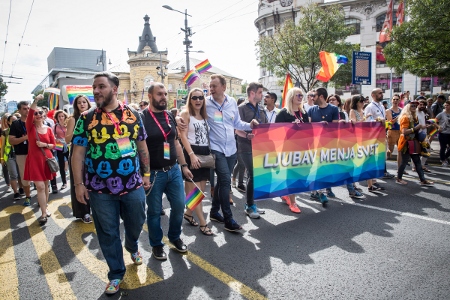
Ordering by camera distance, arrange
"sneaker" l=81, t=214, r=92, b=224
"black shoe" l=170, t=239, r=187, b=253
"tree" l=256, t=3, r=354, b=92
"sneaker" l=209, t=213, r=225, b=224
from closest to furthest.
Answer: "black shoe" l=170, t=239, r=187, b=253 < "sneaker" l=209, t=213, r=225, b=224 < "sneaker" l=81, t=214, r=92, b=224 < "tree" l=256, t=3, r=354, b=92

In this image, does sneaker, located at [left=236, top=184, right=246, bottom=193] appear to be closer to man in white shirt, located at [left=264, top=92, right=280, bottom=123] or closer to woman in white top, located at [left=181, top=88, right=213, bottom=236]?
man in white shirt, located at [left=264, top=92, right=280, bottom=123]

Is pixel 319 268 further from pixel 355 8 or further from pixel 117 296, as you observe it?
pixel 355 8

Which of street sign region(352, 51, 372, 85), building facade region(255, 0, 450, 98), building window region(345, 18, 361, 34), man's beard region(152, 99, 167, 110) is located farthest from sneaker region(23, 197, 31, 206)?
building window region(345, 18, 361, 34)

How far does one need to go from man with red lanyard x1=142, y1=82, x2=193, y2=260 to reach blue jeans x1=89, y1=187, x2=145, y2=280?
18.9 inches

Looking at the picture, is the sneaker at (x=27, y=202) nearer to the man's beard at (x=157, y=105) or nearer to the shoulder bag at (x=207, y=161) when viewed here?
the shoulder bag at (x=207, y=161)

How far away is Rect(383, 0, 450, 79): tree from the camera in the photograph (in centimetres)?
1105

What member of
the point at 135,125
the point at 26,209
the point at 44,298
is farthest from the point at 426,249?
the point at 26,209

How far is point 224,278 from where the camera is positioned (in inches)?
122

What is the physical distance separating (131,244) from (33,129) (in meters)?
3.17

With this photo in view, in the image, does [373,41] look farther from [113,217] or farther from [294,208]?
[113,217]

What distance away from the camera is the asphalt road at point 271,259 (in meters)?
2.87

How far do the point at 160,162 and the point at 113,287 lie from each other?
1.27 m

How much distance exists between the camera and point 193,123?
13.8ft

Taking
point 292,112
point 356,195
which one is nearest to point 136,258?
point 292,112
